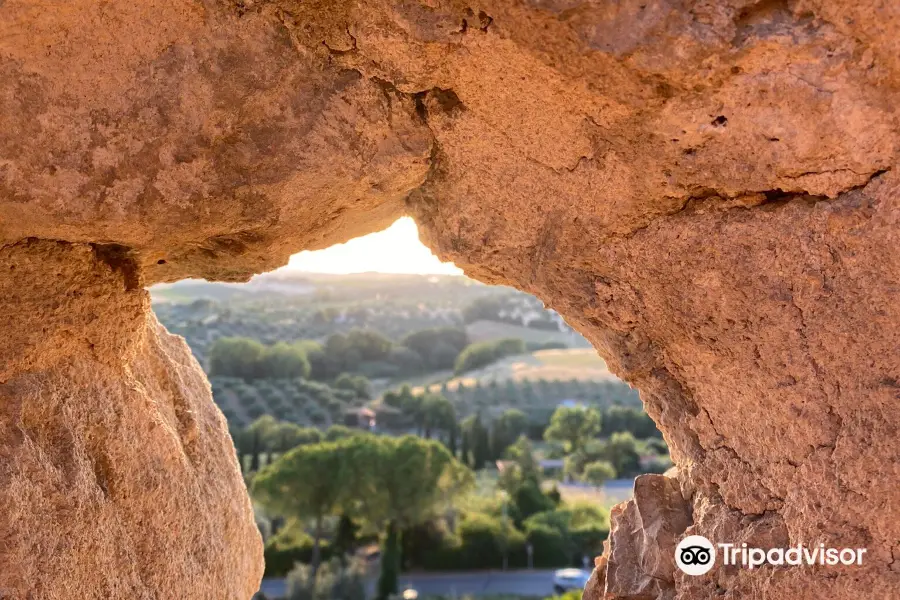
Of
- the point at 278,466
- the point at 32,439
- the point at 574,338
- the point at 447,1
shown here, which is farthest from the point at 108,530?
the point at 574,338

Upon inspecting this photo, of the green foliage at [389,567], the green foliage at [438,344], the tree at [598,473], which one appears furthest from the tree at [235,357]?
the tree at [598,473]

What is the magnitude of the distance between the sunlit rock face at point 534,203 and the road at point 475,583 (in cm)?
1053

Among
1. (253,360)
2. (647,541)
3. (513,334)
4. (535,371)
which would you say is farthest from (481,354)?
(647,541)

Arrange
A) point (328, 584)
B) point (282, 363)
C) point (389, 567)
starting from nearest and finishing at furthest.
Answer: point (328, 584)
point (389, 567)
point (282, 363)

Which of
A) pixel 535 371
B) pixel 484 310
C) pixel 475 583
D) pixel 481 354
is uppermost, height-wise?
pixel 484 310

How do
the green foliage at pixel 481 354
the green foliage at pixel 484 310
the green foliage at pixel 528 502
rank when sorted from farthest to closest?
the green foliage at pixel 484 310 < the green foliage at pixel 481 354 < the green foliage at pixel 528 502

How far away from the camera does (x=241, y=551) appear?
2598mm

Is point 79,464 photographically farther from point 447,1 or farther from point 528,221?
point 447,1

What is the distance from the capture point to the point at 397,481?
11859 millimetres

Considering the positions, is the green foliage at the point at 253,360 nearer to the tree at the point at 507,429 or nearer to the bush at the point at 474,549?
the tree at the point at 507,429

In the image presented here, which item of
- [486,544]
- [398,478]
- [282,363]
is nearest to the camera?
[398,478]

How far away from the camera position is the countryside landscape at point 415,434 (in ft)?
38.7

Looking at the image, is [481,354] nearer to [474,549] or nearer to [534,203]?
[474,549]

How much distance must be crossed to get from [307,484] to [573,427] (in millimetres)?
8698
